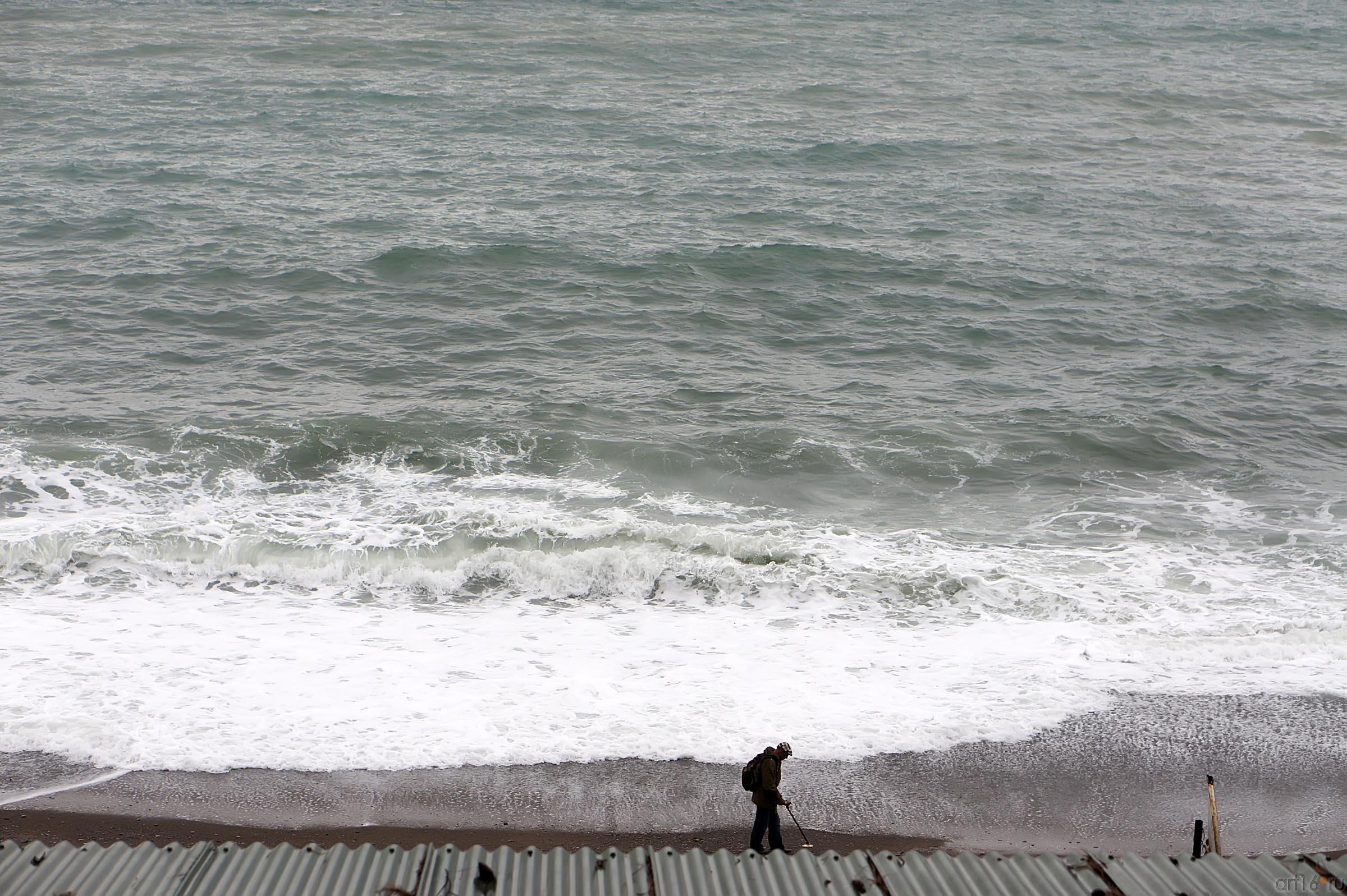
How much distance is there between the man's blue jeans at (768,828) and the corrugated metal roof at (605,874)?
2.03m

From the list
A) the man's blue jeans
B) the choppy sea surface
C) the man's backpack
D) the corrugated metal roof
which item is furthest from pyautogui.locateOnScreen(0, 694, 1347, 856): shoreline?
the corrugated metal roof

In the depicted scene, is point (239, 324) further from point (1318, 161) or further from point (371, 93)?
point (1318, 161)

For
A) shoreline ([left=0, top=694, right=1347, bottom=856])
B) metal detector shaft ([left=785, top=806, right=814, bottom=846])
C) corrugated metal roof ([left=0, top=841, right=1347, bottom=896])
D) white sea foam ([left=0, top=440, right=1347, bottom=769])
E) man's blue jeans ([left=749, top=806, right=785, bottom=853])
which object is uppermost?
corrugated metal roof ([left=0, top=841, right=1347, bottom=896])

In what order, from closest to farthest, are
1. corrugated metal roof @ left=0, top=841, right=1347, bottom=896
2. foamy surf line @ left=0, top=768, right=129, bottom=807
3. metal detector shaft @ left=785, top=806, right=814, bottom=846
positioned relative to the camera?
corrugated metal roof @ left=0, top=841, right=1347, bottom=896
metal detector shaft @ left=785, top=806, right=814, bottom=846
foamy surf line @ left=0, top=768, right=129, bottom=807

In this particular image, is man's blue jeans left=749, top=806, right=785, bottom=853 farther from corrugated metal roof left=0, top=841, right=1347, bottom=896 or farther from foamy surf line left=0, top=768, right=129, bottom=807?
foamy surf line left=0, top=768, right=129, bottom=807

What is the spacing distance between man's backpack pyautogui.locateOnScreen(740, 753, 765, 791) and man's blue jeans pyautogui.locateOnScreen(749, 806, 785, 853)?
19 cm

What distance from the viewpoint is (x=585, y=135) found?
1435 inches

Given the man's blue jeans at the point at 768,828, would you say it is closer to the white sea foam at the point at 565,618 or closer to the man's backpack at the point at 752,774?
the man's backpack at the point at 752,774

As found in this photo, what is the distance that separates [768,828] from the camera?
9180mm

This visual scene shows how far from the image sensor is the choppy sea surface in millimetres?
11906

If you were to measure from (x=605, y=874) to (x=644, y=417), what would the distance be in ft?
42.2

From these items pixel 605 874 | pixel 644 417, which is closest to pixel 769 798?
pixel 605 874

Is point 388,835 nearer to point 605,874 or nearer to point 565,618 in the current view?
point 605,874

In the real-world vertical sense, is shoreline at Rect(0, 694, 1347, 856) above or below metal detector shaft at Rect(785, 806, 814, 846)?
below
